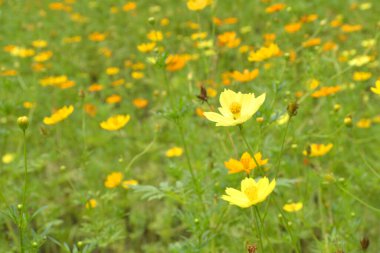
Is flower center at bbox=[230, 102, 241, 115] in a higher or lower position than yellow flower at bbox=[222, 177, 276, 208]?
higher

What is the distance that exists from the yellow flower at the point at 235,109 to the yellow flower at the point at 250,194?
164 millimetres

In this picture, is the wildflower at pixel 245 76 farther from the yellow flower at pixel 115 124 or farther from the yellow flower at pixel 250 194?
the yellow flower at pixel 250 194

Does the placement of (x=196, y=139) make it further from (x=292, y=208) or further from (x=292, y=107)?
(x=292, y=107)

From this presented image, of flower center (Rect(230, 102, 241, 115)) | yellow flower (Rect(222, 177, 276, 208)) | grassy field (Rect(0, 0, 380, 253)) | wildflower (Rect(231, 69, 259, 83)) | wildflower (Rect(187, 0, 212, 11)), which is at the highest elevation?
flower center (Rect(230, 102, 241, 115))

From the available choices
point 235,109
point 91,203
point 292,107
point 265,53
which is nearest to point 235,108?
point 235,109

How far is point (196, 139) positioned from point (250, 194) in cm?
142

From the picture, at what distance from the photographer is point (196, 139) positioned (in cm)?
256

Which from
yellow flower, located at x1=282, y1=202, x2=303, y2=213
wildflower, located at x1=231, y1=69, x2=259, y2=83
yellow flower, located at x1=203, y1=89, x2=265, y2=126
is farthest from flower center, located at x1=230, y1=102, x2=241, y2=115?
wildflower, located at x1=231, y1=69, x2=259, y2=83

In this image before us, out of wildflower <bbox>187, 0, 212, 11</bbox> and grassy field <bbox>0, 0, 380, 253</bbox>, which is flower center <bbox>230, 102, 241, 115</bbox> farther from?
wildflower <bbox>187, 0, 212, 11</bbox>

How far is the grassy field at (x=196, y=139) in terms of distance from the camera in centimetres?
169

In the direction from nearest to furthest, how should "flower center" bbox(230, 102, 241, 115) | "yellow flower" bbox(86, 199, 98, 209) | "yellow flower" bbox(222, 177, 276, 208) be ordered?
"yellow flower" bbox(222, 177, 276, 208) → "flower center" bbox(230, 102, 241, 115) → "yellow flower" bbox(86, 199, 98, 209)

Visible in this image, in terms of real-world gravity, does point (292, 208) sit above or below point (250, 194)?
below

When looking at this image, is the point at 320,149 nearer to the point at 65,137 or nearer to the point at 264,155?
the point at 264,155

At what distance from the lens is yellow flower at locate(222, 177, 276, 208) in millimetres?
1090
